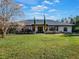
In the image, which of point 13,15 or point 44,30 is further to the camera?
point 44,30

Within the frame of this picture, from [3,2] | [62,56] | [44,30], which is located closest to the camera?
[62,56]

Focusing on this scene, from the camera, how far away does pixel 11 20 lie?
113ft

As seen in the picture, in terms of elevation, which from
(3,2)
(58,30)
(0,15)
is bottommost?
(58,30)

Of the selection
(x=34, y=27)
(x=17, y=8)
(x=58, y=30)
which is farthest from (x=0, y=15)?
(x=58, y=30)

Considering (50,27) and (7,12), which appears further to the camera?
(50,27)

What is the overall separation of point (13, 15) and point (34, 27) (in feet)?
57.6

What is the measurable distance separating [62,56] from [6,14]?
886 inches

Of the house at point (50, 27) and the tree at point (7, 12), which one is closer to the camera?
the tree at point (7, 12)

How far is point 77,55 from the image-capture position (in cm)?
1352

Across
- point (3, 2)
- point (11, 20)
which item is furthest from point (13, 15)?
point (3, 2)

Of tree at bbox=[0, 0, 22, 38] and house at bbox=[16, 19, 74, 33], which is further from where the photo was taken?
house at bbox=[16, 19, 74, 33]

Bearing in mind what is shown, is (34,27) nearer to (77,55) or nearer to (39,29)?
(39,29)

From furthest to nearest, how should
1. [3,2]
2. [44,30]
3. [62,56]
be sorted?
[44,30], [3,2], [62,56]

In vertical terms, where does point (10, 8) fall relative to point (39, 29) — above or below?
above
